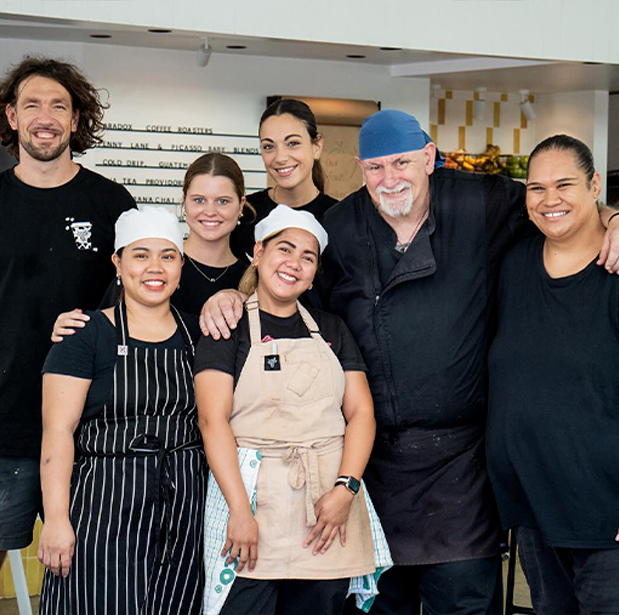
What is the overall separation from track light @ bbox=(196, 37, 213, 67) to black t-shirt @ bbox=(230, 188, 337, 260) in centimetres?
280

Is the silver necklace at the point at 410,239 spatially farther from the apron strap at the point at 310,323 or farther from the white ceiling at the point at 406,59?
the white ceiling at the point at 406,59

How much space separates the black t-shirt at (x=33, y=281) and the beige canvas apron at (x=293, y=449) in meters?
0.69

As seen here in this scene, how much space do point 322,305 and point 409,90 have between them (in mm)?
5212

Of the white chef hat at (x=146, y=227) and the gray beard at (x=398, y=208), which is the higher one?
the gray beard at (x=398, y=208)

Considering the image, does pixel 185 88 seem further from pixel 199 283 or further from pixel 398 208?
pixel 398 208

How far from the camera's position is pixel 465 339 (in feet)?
9.45

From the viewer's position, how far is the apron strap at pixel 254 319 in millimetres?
2756

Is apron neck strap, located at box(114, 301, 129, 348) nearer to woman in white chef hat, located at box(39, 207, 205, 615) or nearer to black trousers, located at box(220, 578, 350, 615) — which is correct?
woman in white chef hat, located at box(39, 207, 205, 615)

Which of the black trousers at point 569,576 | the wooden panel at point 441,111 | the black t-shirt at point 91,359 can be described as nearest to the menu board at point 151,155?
the wooden panel at point 441,111

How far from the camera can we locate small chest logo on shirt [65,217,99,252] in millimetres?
3096

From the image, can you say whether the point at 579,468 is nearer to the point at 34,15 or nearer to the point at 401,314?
the point at 401,314

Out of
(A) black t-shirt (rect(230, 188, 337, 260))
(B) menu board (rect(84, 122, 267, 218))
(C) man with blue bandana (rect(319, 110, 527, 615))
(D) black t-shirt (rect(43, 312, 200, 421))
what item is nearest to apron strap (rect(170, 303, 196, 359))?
(D) black t-shirt (rect(43, 312, 200, 421))

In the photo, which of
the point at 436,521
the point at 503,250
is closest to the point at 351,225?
the point at 503,250

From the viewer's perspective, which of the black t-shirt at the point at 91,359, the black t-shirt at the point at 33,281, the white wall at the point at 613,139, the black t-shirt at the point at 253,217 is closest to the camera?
the black t-shirt at the point at 91,359
